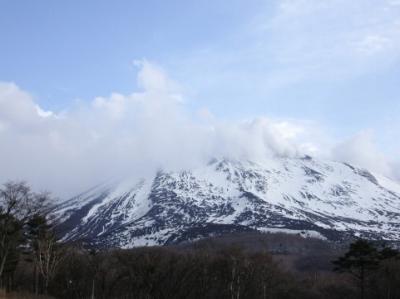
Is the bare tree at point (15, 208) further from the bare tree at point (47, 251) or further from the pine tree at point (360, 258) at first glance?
the pine tree at point (360, 258)

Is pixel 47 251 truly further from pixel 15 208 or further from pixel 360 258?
pixel 360 258

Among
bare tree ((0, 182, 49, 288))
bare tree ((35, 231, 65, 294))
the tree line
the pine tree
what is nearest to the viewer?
bare tree ((0, 182, 49, 288))

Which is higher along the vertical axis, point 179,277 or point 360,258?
point 360,258

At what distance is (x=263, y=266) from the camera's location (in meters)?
92.1

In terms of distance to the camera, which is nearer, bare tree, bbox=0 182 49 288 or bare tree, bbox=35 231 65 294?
bare tree, bbox=0 182 49 288

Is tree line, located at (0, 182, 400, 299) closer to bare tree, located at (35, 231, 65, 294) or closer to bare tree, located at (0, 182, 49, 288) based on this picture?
bare tree, located at (35, 231, 65, 294)

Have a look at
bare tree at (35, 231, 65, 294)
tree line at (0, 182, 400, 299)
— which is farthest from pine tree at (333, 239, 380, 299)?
bare tree at (35, 231, 65, 294)

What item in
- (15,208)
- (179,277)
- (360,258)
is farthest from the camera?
(179,277)

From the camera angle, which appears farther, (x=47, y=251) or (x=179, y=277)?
(x=179, y=277)

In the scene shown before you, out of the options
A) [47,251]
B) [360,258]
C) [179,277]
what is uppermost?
[360,258]

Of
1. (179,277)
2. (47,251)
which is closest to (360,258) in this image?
(47,251)

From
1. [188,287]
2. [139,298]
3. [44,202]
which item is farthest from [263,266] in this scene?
[44,202]

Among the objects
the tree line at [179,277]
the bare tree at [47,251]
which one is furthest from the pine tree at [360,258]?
the bare tree at [47,251]

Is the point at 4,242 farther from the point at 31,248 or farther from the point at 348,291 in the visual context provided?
the point at 348,291
